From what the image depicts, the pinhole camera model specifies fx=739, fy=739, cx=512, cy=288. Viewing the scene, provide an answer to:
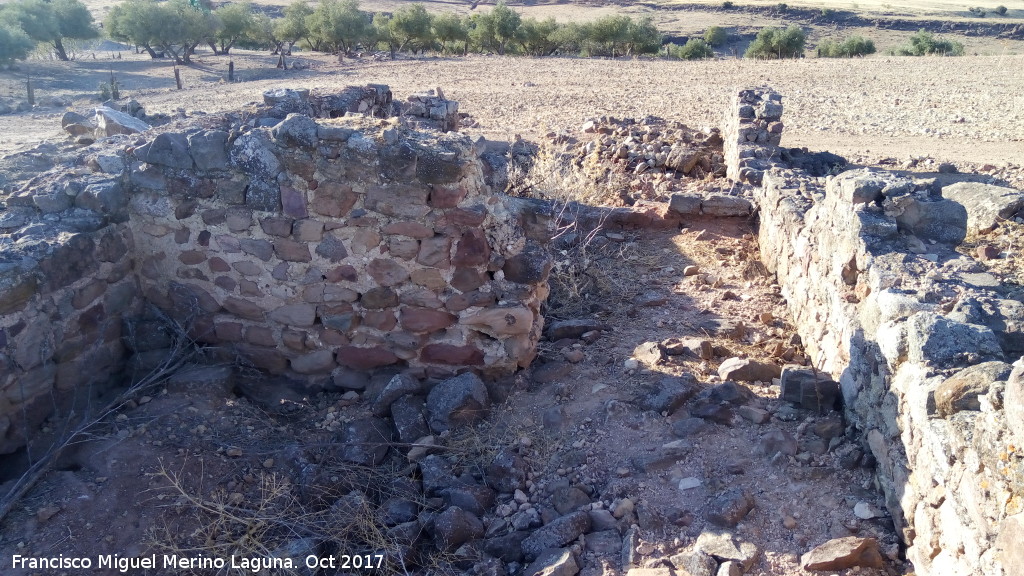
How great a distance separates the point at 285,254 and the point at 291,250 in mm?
45

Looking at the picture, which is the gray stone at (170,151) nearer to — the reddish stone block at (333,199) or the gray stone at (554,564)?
the reddish stone block at (333,199)

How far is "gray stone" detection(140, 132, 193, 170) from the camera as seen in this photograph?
396 centimetres

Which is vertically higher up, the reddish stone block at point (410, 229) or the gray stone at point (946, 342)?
the reddish stone block at point (410, 229)

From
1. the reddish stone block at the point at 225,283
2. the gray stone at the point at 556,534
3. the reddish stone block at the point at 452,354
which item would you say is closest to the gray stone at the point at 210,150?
the reddish stone block at the point at 225,283

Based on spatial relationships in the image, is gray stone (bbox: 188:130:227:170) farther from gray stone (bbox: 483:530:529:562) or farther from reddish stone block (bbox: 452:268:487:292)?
gray stone (bbox: 483:530:529:562)

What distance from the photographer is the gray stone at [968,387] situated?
100.0 inches

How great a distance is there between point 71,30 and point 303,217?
96.3 feet

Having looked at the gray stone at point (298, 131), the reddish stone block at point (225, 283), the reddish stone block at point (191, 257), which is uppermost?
the gray stone at point (298, 131)

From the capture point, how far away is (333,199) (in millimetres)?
3848

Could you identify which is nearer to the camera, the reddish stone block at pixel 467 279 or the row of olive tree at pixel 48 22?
the reddish stone block at pixel 467 279

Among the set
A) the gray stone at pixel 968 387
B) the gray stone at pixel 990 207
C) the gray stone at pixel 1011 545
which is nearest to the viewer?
the gray stone at pixel 1011 545

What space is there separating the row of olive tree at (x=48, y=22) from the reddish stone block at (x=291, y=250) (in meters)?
23.9

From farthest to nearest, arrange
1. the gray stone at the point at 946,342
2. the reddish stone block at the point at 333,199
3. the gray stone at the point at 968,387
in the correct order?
the reddish stone block at the point at 333,199
the gray stone at the point at 946,342
the gray stone at the point at 968,387

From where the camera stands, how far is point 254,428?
379 cm
